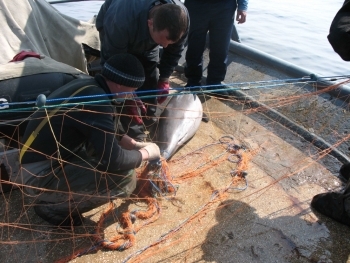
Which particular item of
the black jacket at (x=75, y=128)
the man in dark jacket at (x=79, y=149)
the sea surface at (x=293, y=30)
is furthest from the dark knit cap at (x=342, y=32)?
the sea surface at (x=293, y=30)

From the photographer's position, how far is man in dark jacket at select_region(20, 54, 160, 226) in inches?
102

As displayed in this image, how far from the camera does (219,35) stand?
504 cm

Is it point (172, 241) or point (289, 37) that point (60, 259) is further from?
point (289, 37)

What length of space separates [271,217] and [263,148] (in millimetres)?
1270

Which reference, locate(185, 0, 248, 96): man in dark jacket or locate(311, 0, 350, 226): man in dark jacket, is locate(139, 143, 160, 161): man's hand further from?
locate(185, 0, 248, 96): man in dark jacket

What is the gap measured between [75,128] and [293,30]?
1059cm

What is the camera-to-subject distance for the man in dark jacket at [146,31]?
3158 millimetres

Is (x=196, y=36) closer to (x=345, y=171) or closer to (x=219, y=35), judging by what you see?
(x=219, y=35)

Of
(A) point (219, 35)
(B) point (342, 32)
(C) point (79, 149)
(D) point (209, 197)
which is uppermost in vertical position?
(B) point (342, 32)

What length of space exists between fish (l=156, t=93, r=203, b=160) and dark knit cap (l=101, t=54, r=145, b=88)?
118cm

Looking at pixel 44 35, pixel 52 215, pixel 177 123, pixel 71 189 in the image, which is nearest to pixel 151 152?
pixel 71 189

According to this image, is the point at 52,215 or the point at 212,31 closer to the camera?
the point at 52,215

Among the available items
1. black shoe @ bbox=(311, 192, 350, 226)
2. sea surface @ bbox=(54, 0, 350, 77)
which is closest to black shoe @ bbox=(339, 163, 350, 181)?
black shoe @ bbox=(311, 192, 350, 226)

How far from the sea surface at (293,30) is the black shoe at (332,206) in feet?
18.8
